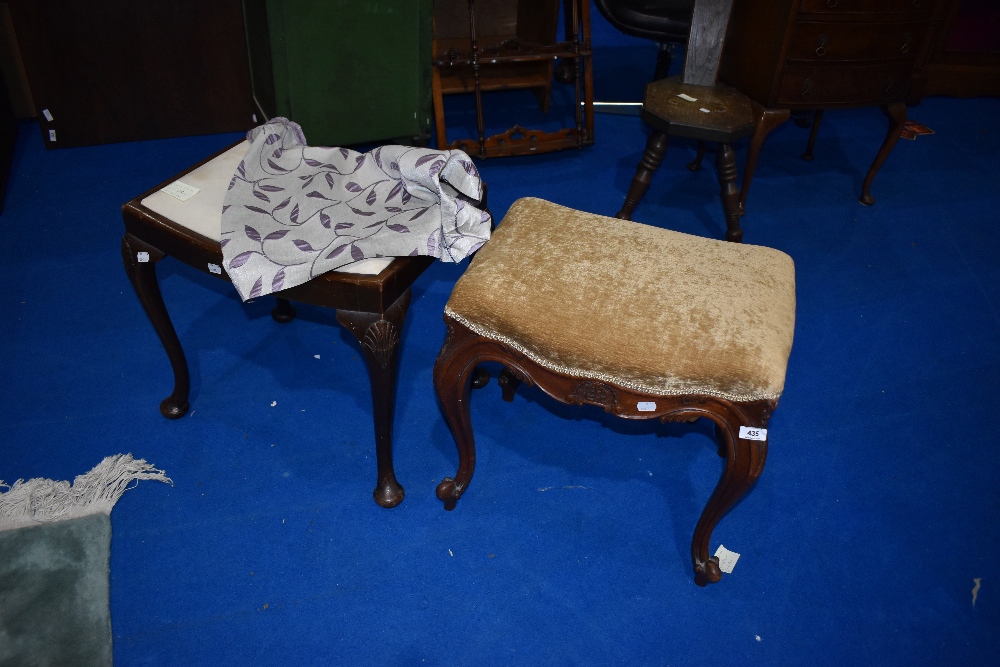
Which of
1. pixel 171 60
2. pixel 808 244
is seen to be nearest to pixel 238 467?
pixel 171 60

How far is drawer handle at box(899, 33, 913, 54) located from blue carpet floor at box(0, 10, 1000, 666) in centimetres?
69

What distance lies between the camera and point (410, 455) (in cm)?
190

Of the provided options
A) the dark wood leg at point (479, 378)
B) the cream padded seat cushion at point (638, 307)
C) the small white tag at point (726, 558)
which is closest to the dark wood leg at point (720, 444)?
the small white tag at point (726, 558)

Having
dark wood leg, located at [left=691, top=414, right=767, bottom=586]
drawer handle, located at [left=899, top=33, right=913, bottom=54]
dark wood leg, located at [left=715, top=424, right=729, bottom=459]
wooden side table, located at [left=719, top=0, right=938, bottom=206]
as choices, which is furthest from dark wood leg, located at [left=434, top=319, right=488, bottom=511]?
drawer handle, located at [left=899, top=33, right=913, bottom=54]

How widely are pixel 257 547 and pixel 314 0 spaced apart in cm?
179

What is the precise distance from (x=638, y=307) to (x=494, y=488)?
64 centimetres

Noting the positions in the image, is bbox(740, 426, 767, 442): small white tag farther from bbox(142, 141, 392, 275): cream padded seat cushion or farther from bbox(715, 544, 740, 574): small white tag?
bbox(142, 141, 392, 275): cream padded seat cushion

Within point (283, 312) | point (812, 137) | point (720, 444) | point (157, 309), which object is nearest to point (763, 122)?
point (812, 137)

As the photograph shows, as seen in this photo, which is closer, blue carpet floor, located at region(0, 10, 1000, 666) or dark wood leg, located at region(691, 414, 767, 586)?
dark wood leg, located at region(691, 414, 767, 586)

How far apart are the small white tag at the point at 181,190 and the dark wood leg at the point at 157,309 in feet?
0.40

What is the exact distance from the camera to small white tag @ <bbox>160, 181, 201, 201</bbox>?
165cm

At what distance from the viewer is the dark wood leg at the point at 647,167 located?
2.52 meters

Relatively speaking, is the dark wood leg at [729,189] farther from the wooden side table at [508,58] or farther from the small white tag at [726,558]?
the small white tag at [726,558]

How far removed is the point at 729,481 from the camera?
1.47 metres
